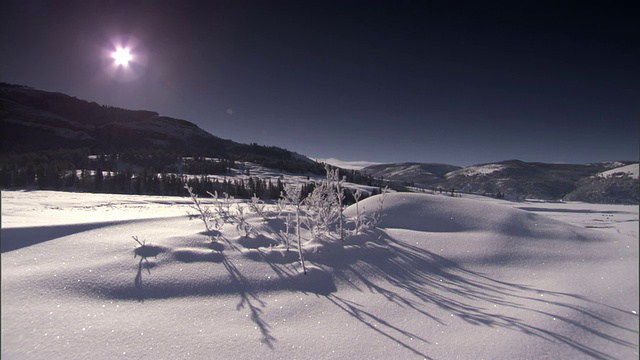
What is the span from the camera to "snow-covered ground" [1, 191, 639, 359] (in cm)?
402

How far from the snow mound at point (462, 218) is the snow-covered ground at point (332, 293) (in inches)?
5.2

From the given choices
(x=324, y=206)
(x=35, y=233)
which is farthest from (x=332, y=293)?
(x=35, y=233)

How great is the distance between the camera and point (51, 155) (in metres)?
A: 107

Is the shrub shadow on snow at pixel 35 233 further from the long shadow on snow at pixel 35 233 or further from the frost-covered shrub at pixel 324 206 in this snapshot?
the frost-covered shrub at pixel 324 206

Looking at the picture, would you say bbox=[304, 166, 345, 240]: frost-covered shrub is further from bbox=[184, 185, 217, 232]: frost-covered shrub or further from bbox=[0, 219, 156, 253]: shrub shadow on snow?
bbox=[0, 219, 156, 253]: shrub shadow on snow

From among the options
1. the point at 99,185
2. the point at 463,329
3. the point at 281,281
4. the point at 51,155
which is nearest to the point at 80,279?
the point at 281,281

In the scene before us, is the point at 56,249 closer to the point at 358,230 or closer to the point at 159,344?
the point at 159,344

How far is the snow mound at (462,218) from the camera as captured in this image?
9.86 metres

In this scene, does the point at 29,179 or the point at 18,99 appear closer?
the point at 29,179

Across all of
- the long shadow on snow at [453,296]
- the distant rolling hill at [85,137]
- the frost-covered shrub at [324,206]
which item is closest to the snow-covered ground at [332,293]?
the long shadow on snow at [453,296]

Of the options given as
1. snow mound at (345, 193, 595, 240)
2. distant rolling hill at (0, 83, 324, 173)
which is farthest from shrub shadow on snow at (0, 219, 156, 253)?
distant rolling hill at (0, 83, 324, 173)

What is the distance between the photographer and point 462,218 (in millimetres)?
11844

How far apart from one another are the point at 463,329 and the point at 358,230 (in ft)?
21.6

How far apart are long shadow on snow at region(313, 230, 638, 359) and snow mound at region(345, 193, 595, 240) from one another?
264 cm
